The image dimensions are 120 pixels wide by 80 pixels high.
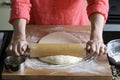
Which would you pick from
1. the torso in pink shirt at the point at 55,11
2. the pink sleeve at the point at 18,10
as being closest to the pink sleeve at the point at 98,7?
the torso in pink shirt at the point at 55,11

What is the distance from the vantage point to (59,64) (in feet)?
2.69

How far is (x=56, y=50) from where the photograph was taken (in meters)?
0.84

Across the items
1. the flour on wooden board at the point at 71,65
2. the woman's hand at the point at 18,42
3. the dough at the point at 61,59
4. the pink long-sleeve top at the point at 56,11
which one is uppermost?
the pink long-sleeve top at the point at 56,11

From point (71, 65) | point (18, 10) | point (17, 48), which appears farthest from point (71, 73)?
point (18, 10)

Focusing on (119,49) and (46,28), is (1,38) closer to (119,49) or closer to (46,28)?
(46,28)

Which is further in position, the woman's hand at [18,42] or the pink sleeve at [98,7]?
the pink sleeve at [98,7]

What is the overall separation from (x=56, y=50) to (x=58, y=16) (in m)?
0.22

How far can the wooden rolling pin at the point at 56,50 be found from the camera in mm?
832

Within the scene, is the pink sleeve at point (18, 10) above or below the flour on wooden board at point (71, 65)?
above

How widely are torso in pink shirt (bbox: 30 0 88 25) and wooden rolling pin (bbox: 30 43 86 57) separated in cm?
20

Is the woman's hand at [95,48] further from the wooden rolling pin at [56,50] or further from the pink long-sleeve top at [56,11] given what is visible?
the pink long-sleeve top at [56,11]

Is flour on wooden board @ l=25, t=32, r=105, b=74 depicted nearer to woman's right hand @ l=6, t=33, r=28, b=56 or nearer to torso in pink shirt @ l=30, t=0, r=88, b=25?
woman's right hand @ l=6, t=33, r=28, b=56

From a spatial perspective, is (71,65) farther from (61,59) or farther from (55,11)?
(55,11)

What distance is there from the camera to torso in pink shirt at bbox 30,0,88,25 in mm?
1004
